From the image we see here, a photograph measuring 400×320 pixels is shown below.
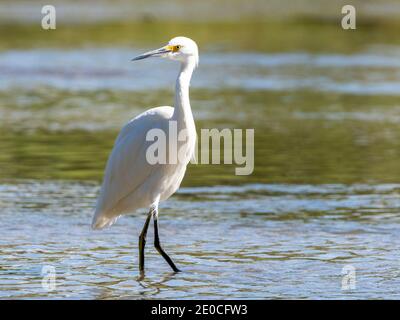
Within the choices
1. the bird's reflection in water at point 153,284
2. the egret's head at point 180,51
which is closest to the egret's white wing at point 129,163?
the egret's head at point 180,51

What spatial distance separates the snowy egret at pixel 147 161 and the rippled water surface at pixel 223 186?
2.01ft

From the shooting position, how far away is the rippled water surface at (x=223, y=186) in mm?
9945

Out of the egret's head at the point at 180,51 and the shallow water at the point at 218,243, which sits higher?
the egret's head at the point at 180,51

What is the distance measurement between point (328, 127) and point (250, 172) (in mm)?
4803

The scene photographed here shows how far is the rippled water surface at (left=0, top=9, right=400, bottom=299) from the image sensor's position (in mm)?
9945

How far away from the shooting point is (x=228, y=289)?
948 centimetres

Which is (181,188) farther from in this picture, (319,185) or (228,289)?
(228,289)

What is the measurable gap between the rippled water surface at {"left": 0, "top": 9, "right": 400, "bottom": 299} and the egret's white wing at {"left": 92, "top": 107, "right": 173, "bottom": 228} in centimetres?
62

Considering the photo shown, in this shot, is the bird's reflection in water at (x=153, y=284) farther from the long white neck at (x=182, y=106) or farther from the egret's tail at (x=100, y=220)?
the long white neck at (x=182, y=106)

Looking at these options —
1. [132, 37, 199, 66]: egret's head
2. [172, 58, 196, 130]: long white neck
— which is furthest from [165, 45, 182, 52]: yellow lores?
[172, 58, 196, 130]: long white neck

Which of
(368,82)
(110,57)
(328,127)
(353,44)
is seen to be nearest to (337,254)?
(328,127)

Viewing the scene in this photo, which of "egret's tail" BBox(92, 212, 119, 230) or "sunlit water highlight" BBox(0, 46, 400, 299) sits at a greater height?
"egret's tail" BBox(92, 212, 119, 230)

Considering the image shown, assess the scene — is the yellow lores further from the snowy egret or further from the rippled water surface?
the rippled water surface

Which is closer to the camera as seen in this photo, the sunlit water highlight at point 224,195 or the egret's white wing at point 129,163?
the sunlit water highlight at point 224,195
